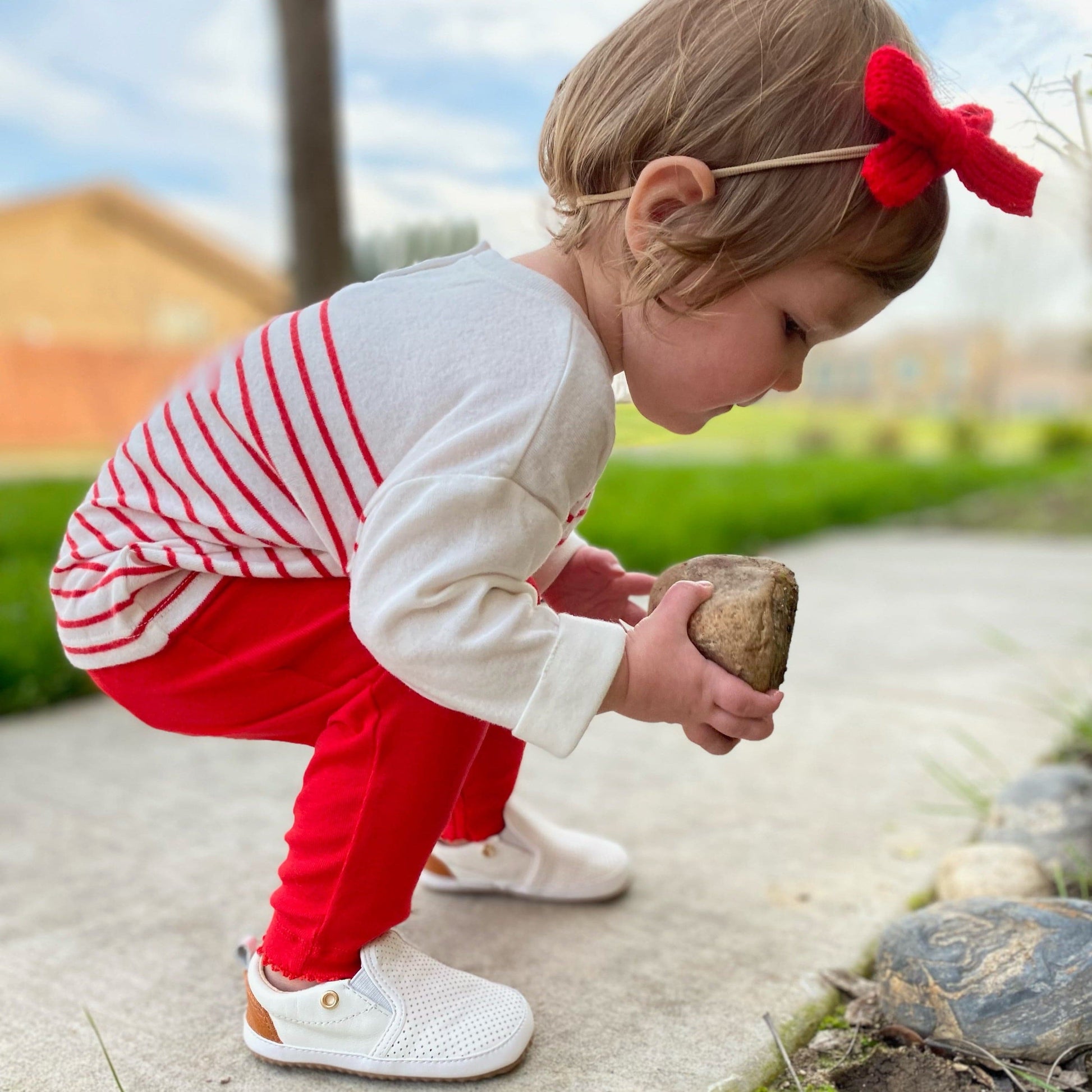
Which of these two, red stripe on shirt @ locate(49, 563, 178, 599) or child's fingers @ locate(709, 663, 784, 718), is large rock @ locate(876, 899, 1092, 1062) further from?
red stripe on shirt @ locate(49, 563, 178, 599)

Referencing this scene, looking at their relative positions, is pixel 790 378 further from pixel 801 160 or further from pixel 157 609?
pixel 157 609

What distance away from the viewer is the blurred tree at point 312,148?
500 centimetres

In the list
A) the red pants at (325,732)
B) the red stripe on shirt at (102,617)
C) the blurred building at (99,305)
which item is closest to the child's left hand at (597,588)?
the red pants at (325,732)

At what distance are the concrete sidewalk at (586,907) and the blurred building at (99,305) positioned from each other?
1271cm

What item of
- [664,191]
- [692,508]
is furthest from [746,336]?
[692,508]

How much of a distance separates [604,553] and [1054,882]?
0.80 meters

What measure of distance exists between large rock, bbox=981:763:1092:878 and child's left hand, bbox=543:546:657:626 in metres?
0.70

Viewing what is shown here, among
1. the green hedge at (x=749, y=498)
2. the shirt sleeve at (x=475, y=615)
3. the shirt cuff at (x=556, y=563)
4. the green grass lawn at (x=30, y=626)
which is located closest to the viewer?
the shirt sleeve at (x=475, y=615)

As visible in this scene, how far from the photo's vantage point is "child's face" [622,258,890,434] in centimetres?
121

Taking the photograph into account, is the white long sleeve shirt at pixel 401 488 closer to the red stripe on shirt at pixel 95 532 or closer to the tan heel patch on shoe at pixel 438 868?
the red stripe on shirt at pixel 95 532

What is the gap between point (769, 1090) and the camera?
3.91 feet

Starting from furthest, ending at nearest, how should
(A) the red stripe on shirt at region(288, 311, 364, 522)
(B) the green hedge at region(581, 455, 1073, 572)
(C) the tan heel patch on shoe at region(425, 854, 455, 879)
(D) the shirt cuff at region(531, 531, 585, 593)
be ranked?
(B) the green hedge at region(581, 455, 1073, 572) < (C) the tan heel patch on shoe at region(425, 854, 455, 879) < (D) the shirt cuff at region(531, 531, 585, 593) < (A) the red stripe on shirt at region(288, 311, 364, 522)

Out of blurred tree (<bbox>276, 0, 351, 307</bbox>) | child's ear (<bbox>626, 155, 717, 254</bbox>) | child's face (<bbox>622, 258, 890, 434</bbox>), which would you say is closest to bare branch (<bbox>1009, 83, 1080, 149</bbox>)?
child's face (<bbox>622, 258, 890, 434</bbox>)

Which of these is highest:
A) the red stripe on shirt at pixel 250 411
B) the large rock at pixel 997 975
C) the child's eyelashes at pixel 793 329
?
the child's eyelashes at pixel 793 329
